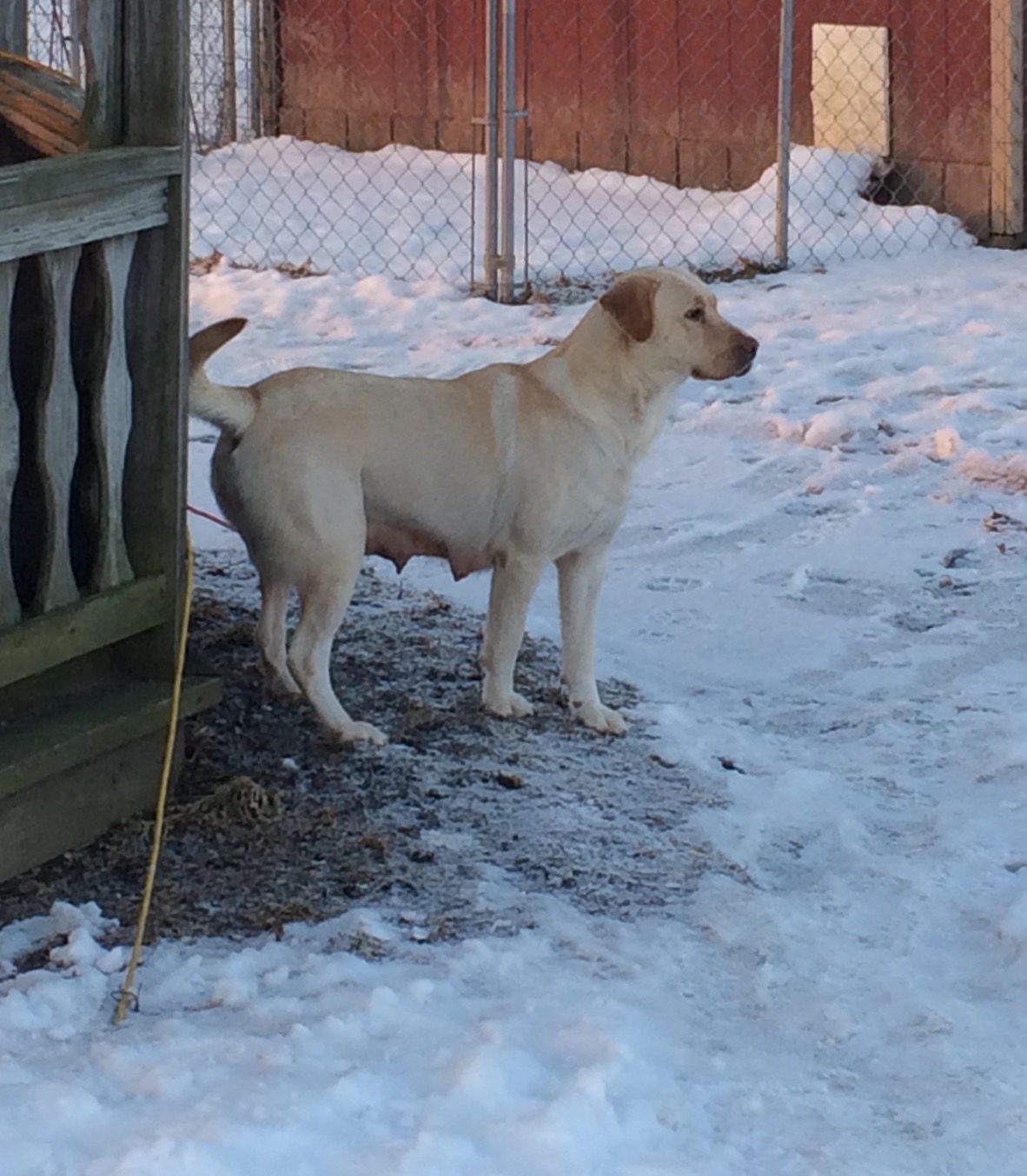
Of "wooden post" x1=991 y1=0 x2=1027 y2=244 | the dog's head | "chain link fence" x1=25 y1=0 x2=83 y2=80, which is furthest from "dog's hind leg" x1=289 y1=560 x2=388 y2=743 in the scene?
"wooden post" x1=991 y1=0 x2=1027 y2=244

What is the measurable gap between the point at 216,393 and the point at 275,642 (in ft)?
2.71

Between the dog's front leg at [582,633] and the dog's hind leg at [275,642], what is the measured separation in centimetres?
71

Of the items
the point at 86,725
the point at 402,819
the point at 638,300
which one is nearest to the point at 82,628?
the point at 86,725

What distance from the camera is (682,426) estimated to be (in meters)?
7.94

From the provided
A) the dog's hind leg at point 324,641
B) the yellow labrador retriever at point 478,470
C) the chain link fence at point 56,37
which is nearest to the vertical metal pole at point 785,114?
the chain link fence at point 56,37

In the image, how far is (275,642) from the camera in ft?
16.1

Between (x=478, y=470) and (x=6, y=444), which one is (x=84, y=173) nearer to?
(x=6, y=444)

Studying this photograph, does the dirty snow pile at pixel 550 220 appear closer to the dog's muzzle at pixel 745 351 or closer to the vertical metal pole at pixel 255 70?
the vertical metal pole at pixel 255 70

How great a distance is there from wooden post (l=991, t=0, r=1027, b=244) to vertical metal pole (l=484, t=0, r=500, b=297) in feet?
9.44

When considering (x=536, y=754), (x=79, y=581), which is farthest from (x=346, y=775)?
(x=79, y=581)

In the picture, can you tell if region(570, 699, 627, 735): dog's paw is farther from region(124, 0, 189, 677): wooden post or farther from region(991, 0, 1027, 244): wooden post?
region(991, 0, 1027, 244): wooden post

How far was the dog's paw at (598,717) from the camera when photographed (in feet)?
16.1

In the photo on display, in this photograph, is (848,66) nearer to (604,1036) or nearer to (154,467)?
(154,467)

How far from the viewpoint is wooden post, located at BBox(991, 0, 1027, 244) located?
10.6 m
